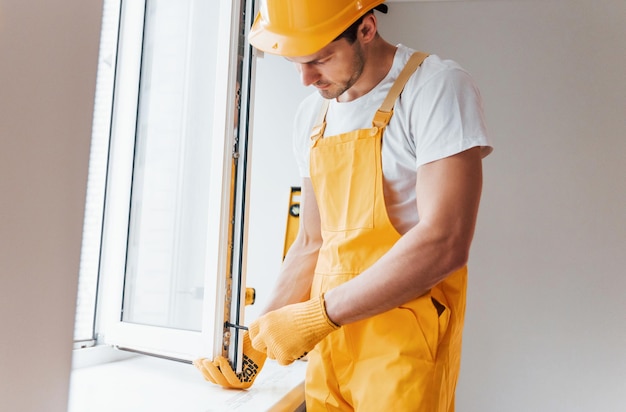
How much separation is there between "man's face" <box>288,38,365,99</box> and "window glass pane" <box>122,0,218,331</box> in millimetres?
435

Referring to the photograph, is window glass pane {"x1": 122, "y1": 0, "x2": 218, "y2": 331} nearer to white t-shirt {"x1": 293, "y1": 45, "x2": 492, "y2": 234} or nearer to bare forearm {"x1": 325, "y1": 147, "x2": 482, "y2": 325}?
white t-shirt {"x1": 293, "y1": 45, "x2": 492, "y2": 234}

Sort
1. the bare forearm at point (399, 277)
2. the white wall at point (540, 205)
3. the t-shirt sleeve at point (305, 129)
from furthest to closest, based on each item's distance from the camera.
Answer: the white wall at point (540, 205) → the t-shirt sleeve at point (305, 129) → the bare forearm at point (399, 277)

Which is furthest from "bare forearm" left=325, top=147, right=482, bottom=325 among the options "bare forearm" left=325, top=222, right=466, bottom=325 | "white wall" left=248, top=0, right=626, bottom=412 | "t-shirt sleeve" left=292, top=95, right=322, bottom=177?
"white wall" left=248, top=0, right=626, bottom=412

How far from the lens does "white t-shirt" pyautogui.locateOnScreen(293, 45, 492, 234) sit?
3.43 ft

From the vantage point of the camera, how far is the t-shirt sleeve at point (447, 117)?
40.7 inches

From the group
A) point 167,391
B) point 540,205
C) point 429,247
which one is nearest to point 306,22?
point 429,247

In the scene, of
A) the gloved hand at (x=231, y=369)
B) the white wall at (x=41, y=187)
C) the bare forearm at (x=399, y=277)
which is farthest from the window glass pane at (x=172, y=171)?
the white wall at (x=41, y=187)

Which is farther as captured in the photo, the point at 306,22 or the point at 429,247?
the point at 306,22

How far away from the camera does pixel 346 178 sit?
1.23m

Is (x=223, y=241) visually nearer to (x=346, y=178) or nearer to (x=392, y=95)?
(x=346, y=178)

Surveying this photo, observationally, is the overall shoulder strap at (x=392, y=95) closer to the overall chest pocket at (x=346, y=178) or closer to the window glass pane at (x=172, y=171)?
the overall chest pocket at (x=346, y=178)

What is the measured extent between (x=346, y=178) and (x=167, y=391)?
0.73m

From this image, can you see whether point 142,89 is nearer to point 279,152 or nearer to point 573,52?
point 279,152

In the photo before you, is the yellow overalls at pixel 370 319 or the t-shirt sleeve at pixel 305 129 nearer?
the yellow overalls at pixel 370 319
